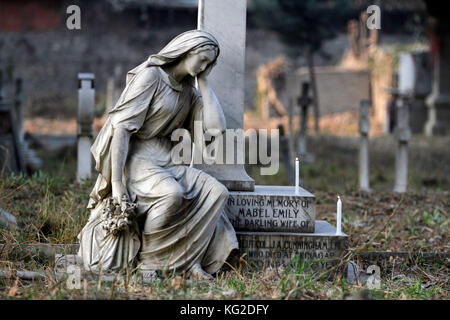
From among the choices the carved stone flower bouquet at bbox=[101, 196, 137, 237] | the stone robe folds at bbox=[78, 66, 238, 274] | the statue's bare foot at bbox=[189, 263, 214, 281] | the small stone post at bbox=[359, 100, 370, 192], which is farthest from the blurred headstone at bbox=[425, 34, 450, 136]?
the carved stone flower bouquet at bbox=[101, 196, 137, 237]

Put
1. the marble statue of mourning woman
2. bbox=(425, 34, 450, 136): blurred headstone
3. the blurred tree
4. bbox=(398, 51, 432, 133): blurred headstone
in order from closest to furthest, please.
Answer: the marble statue of mourning woman
bbox=(425, 34, 450, 136): blurred headstone
bbox=(398, 51, 432, 133): blurred headstone
the blurred tree

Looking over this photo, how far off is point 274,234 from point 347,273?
61 cm

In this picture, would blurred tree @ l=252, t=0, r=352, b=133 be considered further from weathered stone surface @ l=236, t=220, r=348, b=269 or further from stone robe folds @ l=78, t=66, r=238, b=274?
stone robe folds @ l=78, t=66, r=238, b=274

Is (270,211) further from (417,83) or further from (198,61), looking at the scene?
(417,83)

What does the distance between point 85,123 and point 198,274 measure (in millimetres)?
4197

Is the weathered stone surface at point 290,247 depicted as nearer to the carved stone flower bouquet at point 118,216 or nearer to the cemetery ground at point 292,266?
the cemetery ground at point 292,266

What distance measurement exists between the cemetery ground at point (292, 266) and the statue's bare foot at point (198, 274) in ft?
0.22

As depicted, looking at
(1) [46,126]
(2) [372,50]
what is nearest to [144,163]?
(1) [46,126]

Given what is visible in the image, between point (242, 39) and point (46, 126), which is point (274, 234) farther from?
point (46, 126)

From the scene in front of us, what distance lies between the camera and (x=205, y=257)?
473 centimetres

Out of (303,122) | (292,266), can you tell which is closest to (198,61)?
(292,266)

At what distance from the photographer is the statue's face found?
184 inches

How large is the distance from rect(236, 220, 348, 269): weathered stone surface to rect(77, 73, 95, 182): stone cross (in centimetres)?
350
